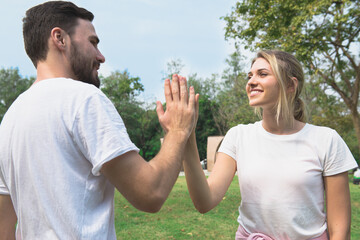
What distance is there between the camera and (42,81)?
173 cm

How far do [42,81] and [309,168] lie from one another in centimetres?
175

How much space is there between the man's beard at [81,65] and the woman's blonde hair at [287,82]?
1376mm

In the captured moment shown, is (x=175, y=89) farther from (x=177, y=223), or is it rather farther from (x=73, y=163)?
(x=177, y=223)

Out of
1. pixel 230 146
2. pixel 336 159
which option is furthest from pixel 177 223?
pixel 336 159

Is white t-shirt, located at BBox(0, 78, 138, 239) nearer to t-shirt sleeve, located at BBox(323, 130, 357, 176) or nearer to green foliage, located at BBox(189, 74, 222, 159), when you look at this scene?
t-shirt sleeve, located at BBox(323, 130, 357, 176)

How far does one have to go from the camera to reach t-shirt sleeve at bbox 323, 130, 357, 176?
7.75 feet

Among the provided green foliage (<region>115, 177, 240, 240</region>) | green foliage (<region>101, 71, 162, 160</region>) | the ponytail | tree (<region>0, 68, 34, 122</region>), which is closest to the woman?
the ponytail

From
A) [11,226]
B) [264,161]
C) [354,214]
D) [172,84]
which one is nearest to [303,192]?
[264,161]

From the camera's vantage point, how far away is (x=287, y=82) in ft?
8.85

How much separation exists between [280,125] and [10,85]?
172 feet

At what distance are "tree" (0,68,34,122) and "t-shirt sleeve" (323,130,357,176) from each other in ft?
164

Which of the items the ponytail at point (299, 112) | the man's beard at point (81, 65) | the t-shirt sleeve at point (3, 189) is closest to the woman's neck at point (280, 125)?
the ponytail at point (299, 112)

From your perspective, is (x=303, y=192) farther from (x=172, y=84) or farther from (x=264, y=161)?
(x=172, y=84)

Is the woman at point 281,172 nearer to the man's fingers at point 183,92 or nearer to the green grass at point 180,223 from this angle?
the man's fingers at point 183,92
